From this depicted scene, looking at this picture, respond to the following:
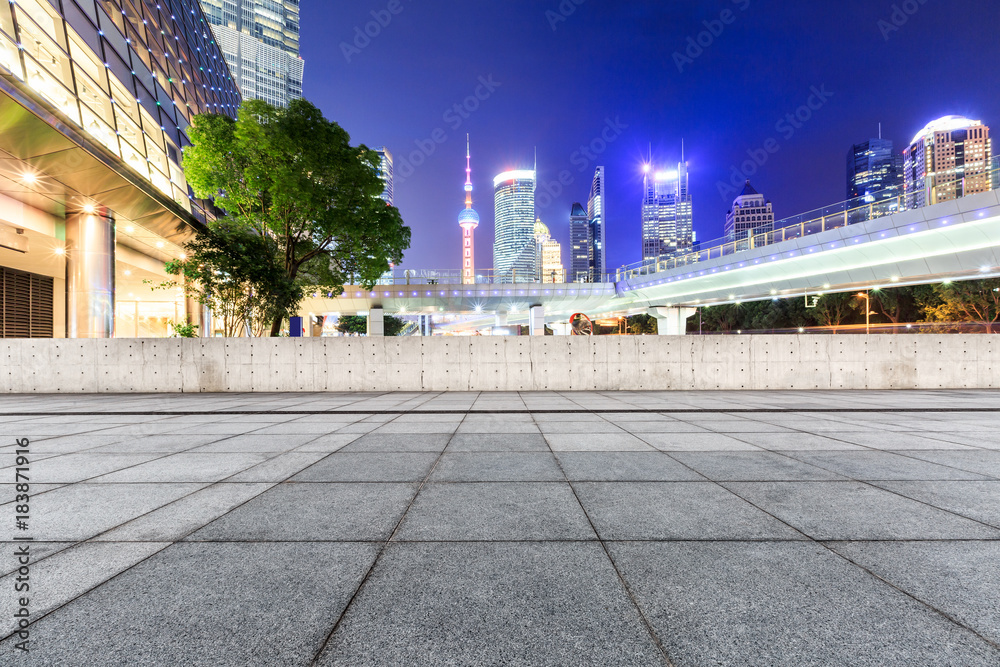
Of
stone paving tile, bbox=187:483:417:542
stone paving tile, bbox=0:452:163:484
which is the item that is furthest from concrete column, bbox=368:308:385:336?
stone paving tile, bbox=187:483:417:542

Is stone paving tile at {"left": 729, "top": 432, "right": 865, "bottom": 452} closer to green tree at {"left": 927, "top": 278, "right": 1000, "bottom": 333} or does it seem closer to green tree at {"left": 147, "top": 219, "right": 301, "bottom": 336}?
green tree at {"left": 147, "top": 219, "right": 301, "bottom": 336}

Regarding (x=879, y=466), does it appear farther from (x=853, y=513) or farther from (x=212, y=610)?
(x=212, y=610)

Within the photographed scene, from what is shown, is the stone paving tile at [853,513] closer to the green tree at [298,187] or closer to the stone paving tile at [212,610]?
the stone paving tile at [212,610]

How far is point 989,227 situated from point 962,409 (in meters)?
20.2

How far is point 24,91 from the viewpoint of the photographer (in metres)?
12.6

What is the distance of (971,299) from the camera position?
41.6m

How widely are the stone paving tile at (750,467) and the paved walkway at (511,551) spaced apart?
0.15 feet

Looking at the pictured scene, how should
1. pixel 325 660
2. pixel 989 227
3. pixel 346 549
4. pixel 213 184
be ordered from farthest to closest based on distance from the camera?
pixel 989 227
pixel 213 184
pixel 346 549
pixel 325 660

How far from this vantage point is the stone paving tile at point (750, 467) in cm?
470

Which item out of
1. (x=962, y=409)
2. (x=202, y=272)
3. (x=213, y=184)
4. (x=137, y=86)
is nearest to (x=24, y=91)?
(x=213, y=184)

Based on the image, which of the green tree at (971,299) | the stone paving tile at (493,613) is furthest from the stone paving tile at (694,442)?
the green tree at (971,299)

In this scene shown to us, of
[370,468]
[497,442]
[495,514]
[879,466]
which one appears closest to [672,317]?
[879,466]

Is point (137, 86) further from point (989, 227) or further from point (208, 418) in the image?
point (989, 227)

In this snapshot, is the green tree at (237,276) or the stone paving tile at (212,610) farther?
the green tree at (237,276)
